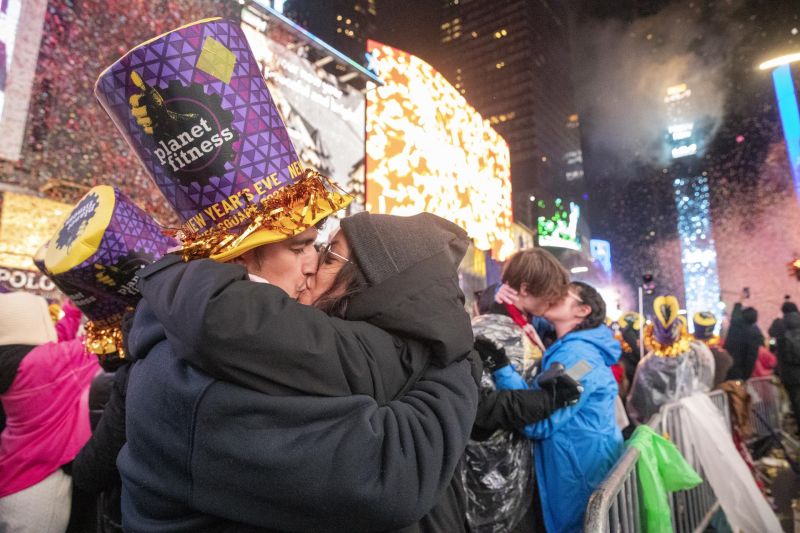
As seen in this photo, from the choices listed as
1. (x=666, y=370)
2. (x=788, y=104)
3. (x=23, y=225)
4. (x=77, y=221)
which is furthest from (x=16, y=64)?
(x=788, y=104)

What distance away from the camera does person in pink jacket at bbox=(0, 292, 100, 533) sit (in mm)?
2439

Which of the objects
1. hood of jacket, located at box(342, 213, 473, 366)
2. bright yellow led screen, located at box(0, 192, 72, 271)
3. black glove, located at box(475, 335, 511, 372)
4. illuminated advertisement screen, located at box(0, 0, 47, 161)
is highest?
illuminated advertisement screen, located at box(0, 0, 47, 161)

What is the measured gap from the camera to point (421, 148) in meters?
10.5

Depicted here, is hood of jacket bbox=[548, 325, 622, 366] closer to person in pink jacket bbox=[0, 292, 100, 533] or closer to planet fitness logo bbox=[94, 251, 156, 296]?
planet fitness logo bbox=[94, 251, 156, 296]

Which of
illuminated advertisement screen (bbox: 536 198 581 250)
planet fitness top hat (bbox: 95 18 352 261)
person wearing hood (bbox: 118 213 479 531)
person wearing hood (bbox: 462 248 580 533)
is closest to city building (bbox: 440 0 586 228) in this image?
illuminated advertisement screen (bbox: 536 198 581 250)

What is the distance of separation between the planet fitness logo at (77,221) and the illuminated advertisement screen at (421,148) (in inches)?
291

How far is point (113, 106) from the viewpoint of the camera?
141cm

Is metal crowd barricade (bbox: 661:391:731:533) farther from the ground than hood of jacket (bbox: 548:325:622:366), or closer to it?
closer to it

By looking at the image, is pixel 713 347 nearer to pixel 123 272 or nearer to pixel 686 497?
pixel 686 497

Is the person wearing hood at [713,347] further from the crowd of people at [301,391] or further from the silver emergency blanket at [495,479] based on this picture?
the crowd of people at [301,391]

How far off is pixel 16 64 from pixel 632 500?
795 centimetres

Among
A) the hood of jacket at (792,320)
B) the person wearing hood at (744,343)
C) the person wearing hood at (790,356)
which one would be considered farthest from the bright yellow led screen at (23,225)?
the person wearing hood at (744,343)

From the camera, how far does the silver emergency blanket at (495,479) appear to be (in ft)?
7.49

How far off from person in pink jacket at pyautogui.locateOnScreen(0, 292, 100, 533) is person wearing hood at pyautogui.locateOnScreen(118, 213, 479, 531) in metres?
1.90
